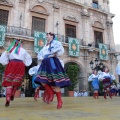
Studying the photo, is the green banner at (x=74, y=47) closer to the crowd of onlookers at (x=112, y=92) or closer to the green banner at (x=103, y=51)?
the green banner at (x=103, y=51)

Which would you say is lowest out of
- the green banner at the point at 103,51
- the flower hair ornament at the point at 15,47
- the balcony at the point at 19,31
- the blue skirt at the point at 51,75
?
the blue skirt at the point at 51,75

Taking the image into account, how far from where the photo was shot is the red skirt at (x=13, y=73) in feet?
12.9

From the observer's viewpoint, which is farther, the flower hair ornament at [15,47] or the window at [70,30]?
the window at [70,30]

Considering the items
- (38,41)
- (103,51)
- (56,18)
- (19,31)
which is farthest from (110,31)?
(19,31)

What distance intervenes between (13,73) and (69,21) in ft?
42.5

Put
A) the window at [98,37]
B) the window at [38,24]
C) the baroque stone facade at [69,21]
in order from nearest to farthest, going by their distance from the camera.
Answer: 1. the baroque stone facade at [69,21]
2. the window at [38,24]
3. the window at [98,37]

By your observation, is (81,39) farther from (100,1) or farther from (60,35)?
(100,1)

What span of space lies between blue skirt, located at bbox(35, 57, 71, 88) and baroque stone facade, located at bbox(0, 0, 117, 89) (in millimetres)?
9329

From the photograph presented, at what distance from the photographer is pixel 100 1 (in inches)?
750

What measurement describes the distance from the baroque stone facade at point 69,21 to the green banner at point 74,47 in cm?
43

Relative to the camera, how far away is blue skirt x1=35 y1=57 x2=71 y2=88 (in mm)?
3516

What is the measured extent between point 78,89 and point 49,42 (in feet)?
40.4

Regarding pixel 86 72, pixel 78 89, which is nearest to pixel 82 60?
pixel 86 72

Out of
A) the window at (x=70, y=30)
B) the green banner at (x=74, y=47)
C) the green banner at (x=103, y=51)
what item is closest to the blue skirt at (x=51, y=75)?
the green banner at (x=74, y=47)
